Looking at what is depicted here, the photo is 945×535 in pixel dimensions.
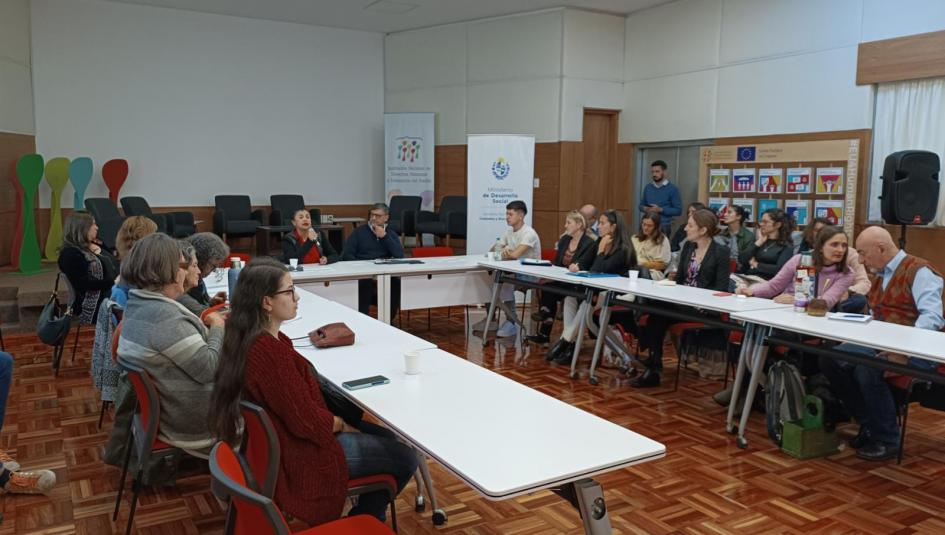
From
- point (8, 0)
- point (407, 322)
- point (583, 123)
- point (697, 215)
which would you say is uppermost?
point (8, 0)

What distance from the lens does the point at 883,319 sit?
416 centimetres

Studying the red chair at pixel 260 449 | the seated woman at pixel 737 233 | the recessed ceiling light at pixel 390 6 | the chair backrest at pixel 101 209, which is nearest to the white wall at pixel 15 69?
the chair backrest at pixel 101 209

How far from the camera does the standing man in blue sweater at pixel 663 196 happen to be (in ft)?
30.4

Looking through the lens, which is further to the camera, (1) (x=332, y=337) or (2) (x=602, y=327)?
(2) (x=602, y=327)

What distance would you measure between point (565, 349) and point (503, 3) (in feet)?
17.9

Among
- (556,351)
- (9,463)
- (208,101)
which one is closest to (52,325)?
(9,463)

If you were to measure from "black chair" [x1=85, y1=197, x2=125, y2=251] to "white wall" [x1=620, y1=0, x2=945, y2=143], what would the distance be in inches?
269

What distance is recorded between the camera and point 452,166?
36.0ft

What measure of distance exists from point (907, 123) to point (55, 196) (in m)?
10.0

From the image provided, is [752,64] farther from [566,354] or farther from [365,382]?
[365,382]

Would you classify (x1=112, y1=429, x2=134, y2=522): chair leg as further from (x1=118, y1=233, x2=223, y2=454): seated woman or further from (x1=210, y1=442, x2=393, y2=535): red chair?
(x1=210, y1=442, x2=393, y2=535): red chair

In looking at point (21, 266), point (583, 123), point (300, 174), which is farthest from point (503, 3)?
point (21, 266)

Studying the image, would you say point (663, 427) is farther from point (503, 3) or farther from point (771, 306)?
point (503, 3)

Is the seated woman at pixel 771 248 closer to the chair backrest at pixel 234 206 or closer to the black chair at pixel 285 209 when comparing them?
the black chair at pixel 285 209
